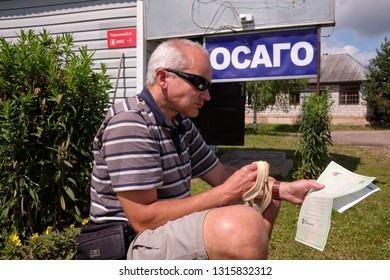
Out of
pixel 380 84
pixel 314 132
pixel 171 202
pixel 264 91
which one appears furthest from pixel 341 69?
pixel 171 202

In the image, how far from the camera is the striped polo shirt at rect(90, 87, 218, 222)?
1775mm

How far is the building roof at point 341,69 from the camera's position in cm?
3035

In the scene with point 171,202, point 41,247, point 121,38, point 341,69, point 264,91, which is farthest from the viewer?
point 341,69

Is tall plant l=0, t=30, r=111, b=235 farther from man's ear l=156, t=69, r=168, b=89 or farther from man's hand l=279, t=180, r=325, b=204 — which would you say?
man's hand l=279, t=180, r=325, b=204

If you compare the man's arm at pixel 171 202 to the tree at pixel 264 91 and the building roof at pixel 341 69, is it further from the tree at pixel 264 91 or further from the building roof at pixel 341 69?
the building roof at pixel 341 69

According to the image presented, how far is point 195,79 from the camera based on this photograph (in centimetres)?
200

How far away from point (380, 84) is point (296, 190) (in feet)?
88.6

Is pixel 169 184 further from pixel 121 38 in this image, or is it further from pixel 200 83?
pixel 121 38

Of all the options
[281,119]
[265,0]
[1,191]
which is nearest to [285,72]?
[265,0]

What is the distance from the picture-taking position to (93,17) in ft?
22.1

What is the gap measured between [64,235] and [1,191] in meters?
0.64

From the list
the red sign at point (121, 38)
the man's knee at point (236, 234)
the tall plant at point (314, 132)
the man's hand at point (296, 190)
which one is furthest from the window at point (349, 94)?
the man's knee at point (236, 234)

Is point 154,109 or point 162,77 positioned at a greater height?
point 162,77

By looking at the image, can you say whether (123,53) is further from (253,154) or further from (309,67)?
(253,154)
